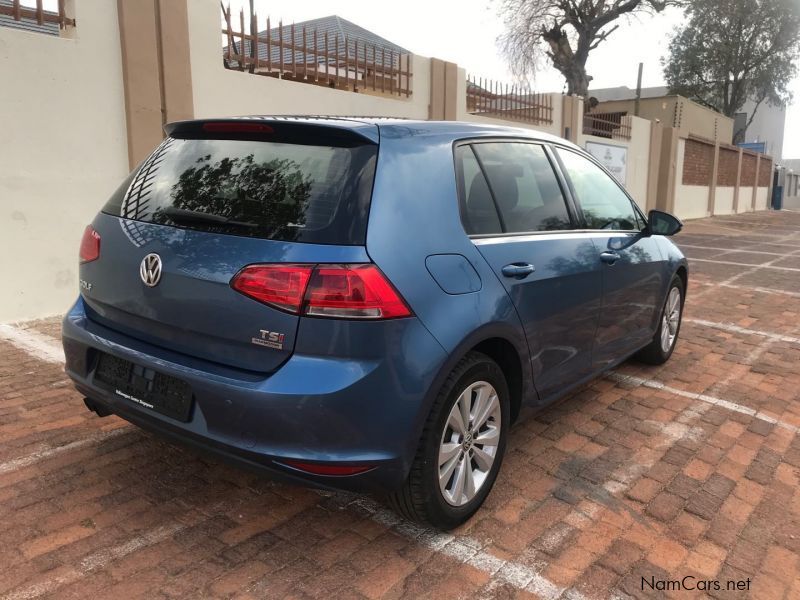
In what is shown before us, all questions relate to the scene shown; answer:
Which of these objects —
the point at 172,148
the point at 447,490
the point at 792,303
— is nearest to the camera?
the point at 447,490

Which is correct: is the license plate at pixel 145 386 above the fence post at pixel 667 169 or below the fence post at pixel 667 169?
below

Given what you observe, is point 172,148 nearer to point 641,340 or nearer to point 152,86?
point 641,340

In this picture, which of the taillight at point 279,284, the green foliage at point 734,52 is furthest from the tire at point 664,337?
the green foliage at point 734,52

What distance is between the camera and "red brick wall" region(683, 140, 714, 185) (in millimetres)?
23250

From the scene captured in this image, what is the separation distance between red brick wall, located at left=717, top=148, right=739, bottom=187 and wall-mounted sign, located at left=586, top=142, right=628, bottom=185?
10566mm

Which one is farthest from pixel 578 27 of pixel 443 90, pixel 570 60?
pixel 443 90

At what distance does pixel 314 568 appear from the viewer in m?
2.46

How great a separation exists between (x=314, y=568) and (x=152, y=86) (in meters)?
5.44

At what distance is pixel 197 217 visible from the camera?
8.24 ft

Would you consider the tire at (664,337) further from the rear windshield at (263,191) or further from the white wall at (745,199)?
the white wall at (745,199)

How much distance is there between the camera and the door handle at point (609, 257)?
11.9 ft

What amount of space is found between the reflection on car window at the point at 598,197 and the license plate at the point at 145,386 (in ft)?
7.86

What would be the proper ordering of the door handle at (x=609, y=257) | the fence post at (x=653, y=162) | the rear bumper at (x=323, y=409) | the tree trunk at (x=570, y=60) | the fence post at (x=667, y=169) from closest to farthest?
the rear bumper at (x=323, y=409)
the door handle at (x=609, y=257)
the fence post at (x=653, y=162)
the fence post at (x=667, y=169)
the tree trunk at (x=570, y=60)

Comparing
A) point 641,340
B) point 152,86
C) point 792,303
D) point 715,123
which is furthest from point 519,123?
point 715,123
